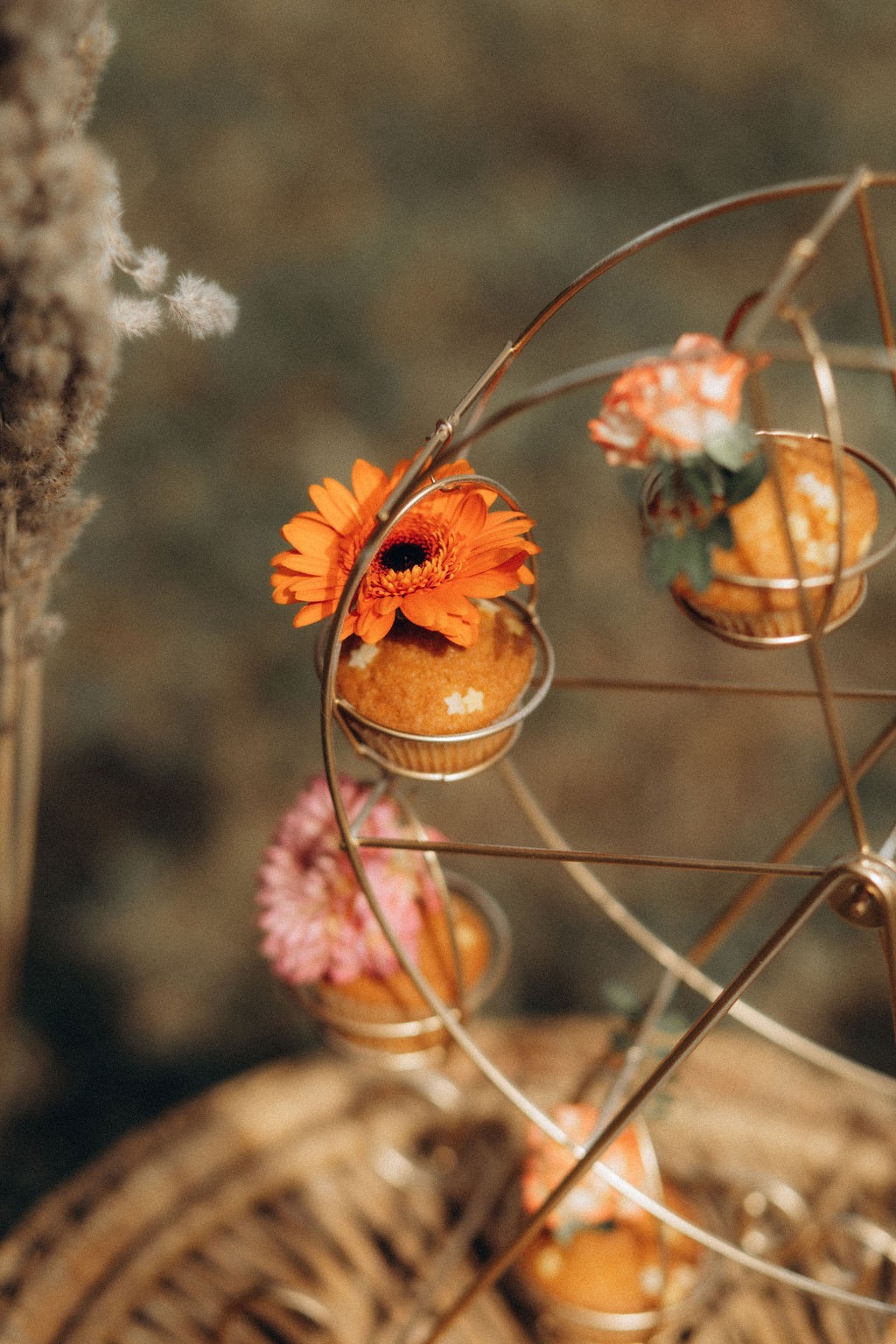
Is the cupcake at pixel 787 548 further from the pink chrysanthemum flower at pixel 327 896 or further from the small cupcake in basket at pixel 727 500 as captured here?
the pink chrysanthemum flower at pixel 327 896

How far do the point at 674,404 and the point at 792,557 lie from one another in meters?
0.09

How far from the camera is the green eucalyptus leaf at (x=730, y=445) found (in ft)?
1.39

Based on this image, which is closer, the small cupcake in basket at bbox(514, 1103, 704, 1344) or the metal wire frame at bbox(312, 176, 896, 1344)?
the metal wire frame at bbox(312, 176, 896, 1344)

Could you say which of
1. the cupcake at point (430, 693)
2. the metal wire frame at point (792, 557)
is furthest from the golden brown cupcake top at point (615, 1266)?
the cupcake at point (430, 693)

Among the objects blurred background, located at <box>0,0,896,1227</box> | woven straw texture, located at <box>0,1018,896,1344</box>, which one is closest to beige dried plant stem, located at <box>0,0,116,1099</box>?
woven straw texture, located at <box>0,1018,896,1344</box>

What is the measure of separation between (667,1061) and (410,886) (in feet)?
0.65

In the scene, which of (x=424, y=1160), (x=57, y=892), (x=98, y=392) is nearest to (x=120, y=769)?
(x=57, y=892)

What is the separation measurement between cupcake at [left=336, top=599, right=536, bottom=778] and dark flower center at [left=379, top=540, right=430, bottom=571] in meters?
0.03

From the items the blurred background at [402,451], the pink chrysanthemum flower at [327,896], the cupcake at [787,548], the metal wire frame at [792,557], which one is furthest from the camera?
the blurred background at [402,451]

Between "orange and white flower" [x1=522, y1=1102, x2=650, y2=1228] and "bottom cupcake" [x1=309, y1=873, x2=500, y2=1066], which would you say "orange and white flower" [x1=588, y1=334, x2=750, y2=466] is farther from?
"orange and white flower" [x1=522, y1=1102, x2=650, y2=1228]

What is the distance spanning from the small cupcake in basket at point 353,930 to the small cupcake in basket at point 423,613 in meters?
0.12

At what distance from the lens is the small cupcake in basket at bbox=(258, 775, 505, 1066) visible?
642 millimetres

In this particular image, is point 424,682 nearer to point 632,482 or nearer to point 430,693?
point 430,693

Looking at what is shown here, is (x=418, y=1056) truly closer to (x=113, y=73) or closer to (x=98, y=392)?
(x=98, y=392)
